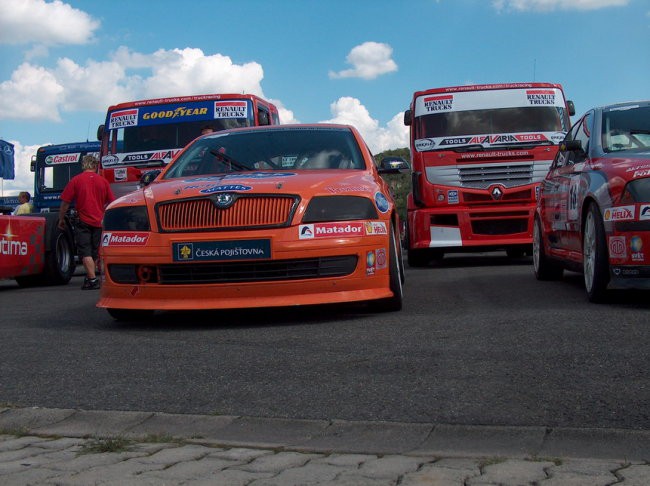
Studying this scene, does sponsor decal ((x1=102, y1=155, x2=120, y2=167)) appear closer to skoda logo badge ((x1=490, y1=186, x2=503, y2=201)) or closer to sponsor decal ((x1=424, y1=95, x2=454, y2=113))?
sponsor decal ((x1=424, y1=95, x2=454, y2=113))

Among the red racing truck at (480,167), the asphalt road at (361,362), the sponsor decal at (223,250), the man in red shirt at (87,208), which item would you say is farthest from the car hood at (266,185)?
the red racing truck at (480,167)

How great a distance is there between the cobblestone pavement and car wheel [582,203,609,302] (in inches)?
143

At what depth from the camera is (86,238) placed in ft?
37.3

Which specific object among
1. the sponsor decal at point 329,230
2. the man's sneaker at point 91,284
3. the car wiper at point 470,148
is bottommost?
the man's sneaker at point 91,284

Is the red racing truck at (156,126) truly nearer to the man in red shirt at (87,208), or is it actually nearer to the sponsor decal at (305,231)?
the man in red shirt at (87,208)

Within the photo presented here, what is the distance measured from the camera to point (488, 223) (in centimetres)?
1330

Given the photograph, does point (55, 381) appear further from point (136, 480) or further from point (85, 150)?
point (85, 150)

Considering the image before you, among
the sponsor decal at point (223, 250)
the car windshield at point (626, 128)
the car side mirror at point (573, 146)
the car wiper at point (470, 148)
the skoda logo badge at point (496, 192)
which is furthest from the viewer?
the car wiper at point (470, 148)

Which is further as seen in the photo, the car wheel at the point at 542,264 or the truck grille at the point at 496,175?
the truck grille at the point at 496,175

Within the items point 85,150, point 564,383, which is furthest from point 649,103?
point 85,150

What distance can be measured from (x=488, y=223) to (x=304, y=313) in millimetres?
6730

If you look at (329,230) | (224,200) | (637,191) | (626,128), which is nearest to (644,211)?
(637,191)

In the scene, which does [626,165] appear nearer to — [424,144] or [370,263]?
[370,263]

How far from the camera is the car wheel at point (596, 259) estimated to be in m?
6.82
